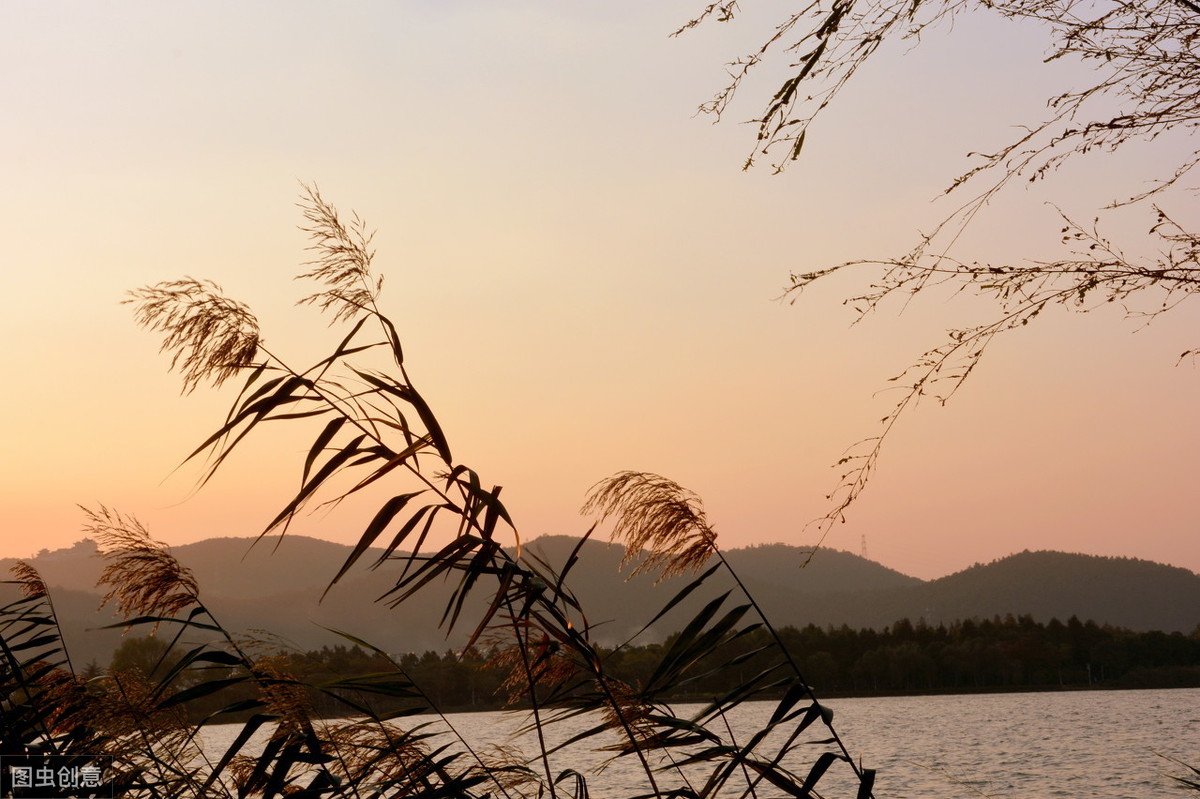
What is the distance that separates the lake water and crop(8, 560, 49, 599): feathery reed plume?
25.1 m

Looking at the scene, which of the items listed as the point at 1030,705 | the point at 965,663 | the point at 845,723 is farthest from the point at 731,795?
the point at 965,663

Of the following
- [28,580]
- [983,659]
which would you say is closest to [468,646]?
[28,580]

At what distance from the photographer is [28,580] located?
6.76 metres

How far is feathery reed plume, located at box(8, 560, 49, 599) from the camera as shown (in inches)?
264

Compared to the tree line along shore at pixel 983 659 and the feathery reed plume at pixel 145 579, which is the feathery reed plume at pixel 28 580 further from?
the tree line along shore at pixel 983 659

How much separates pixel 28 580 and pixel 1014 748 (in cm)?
8058

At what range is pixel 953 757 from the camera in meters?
70.4

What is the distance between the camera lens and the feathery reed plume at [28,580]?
6.71 m

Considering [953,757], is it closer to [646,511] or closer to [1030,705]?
[1030,705]

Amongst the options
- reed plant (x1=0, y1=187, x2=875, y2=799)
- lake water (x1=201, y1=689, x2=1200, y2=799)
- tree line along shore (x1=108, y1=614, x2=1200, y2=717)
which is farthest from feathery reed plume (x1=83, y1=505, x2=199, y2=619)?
tree line along shore (x1=108, y1=614, x2=1200, y2=717)

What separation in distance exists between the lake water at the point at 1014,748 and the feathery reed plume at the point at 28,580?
25059 mm

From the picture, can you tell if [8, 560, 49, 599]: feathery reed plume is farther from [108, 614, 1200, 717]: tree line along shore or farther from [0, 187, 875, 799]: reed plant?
[108, 614, 1200, 717]: tree line along shore

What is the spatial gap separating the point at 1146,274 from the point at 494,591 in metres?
2.75

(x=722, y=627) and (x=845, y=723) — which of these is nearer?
(x=722, y=627)
